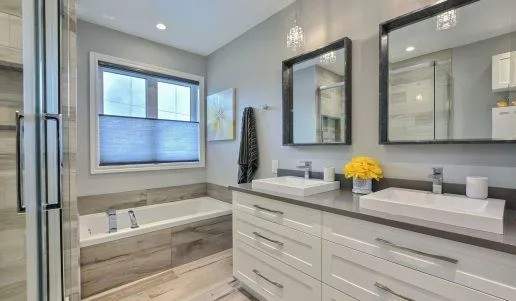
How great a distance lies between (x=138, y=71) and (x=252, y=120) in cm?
156

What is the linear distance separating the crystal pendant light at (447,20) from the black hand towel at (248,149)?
1.74 m

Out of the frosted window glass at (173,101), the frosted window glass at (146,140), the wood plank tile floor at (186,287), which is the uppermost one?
the frosted window glass at (173,101)

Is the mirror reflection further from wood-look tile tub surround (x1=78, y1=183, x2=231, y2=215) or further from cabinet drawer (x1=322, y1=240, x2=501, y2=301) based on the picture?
wood-look tile tub surround (x1=78, y1=183, x2=231, y2=215)

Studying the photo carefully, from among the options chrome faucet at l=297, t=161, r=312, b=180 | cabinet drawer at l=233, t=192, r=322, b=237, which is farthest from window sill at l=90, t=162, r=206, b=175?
chrome faucet at l=297, t=161, r=312, b=180

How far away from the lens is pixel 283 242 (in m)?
1.57

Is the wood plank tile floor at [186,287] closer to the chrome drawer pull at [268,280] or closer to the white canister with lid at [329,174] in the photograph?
the chrome drawer pull at [268,280]

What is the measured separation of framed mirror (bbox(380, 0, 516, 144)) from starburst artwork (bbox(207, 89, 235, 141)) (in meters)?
1.79

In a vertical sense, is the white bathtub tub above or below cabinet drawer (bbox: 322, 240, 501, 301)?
below

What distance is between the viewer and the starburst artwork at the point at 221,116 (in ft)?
9.66

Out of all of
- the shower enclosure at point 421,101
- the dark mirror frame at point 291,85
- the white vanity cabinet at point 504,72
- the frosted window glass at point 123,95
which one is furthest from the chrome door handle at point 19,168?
the white vanity cabinet at point 504,72

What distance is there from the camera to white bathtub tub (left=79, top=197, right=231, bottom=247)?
2078 millimetres

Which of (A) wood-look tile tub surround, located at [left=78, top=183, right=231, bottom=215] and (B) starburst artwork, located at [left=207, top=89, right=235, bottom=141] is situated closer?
(A) wood-look tile tub surround, located at [left=78, top=183, right=231, bottom=215]

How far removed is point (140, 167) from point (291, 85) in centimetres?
207

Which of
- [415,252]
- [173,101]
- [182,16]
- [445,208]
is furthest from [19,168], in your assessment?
[173,101]
